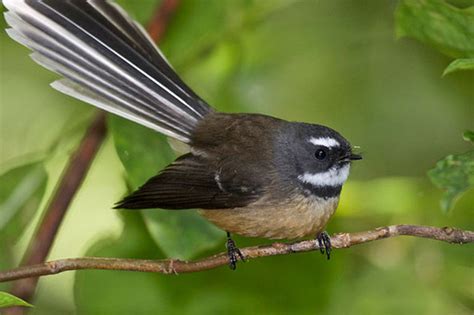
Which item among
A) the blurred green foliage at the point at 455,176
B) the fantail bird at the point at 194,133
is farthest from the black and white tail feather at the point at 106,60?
the blurred green foliage at the point at 455,176

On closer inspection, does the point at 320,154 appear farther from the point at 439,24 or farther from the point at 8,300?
the point at 8,300

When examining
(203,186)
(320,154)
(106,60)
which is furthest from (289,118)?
(106,60)

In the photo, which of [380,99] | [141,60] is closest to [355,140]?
[380,99]

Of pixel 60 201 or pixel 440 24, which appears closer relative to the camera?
pixel 440 24

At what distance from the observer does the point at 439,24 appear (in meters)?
3.03

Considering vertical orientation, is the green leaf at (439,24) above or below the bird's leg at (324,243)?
above

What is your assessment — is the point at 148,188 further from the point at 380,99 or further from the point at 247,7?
the point at 380,99

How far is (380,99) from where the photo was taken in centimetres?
505

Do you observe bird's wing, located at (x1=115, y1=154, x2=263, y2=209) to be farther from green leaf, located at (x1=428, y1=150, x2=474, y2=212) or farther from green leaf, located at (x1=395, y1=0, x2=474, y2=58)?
green leaf, located at (x1=428, y1=150, x2=474, y2=212)

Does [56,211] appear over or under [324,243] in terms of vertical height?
over

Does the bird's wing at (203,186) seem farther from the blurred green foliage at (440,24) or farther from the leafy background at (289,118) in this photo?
the blurred green foliage at (440,24)

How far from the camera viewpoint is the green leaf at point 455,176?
8.66ft

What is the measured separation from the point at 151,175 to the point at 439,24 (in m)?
1.17

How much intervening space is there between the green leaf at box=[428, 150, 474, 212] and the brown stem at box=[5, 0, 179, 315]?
4.94 ft
